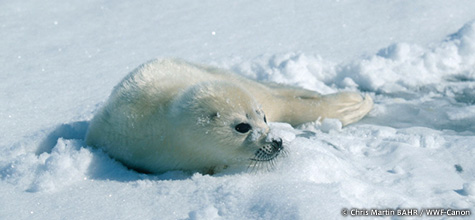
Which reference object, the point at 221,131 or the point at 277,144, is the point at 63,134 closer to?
the point at 221,131

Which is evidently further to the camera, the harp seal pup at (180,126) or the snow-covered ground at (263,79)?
the harp seal pup at (180,126)

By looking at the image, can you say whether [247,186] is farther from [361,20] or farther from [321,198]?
[361,20]

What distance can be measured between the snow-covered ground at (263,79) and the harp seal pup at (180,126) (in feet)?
0.30

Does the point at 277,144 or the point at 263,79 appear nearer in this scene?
the point at 277,144

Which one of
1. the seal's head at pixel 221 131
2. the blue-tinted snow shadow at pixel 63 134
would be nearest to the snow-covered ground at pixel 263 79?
the blue-tinted snow shadow at pixel 63 134

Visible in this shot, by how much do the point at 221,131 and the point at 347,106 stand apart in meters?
1.41

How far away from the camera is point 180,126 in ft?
9.03

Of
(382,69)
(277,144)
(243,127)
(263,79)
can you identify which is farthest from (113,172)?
(382,69)

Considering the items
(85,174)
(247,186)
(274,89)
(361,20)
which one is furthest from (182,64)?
(361,20)

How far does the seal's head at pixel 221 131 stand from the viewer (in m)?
2.70

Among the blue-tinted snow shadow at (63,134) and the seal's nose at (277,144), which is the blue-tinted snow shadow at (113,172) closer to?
the blue-tinted snow shadow at (63,134)

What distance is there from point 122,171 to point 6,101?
1717mm

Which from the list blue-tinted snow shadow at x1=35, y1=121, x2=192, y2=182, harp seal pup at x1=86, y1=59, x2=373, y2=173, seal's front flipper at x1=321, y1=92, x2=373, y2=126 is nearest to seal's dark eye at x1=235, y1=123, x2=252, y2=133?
harp seal pup at x1=86, y1=59, x2=373, y2=173

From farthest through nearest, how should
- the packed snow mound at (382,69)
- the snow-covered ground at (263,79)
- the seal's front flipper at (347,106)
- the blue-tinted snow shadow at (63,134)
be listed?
the packed snow mound at (382,69) → the seal's front flipper at (347,106) → the blue-tinted snow shadow at (63,134) → the snow-covered ground at (263,79)
